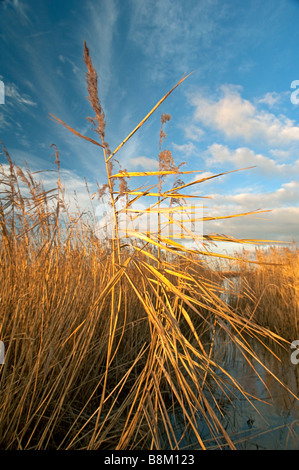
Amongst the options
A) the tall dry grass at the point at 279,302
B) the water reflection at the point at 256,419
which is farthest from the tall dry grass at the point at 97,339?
the tall dry grass at the point at 279,302

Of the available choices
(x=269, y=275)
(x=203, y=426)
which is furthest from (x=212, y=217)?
(x=269, y=275)

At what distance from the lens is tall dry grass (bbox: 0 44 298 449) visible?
98 cm

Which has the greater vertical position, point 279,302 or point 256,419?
point 279,302

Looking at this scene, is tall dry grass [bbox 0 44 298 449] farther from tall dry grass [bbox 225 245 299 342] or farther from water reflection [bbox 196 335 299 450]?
tall dry grass [bbox 225 245 299 342]

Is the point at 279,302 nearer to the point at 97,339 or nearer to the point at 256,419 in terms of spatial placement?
the point at 256,419

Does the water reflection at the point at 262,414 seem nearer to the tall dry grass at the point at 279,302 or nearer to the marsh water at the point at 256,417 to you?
the marsh water at the point at 256,417

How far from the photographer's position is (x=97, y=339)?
1.97 meters

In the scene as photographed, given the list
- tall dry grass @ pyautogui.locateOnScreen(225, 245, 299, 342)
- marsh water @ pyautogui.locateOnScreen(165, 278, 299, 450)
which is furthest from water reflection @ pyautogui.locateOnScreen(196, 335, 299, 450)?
tall dry grass @ pyautogui.locateOnScreen(225, 245, 299, 342)

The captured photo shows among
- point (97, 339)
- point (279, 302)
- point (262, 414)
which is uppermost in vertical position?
point (97, 339)

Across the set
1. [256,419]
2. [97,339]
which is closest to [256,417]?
[256,419]
